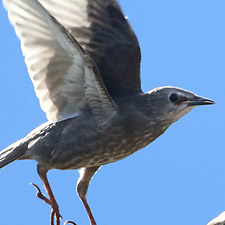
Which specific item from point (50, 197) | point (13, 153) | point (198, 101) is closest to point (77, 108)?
point (13, 153)

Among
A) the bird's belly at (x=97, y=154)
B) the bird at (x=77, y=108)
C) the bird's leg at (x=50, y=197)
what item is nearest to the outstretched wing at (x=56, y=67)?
the bird at (x=77, y=108)

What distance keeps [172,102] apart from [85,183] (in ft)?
4.57

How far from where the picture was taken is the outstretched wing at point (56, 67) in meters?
6.96

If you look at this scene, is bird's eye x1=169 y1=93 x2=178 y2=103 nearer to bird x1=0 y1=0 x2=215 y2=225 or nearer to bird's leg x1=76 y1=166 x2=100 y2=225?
bird x1=0 y1=0 x2=215 y2=225

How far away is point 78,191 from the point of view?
26.3ft

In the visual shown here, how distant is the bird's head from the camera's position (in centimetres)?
731

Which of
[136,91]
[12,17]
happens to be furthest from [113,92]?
[12,17]

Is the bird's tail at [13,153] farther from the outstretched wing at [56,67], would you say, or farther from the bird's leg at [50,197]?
the outstretched wing at [56,67]

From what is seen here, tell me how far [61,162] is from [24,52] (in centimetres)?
118

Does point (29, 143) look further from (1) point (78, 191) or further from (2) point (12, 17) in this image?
(2) point (12, 17)

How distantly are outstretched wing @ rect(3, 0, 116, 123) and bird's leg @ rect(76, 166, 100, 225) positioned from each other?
752mm

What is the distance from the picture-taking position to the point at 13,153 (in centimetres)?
771

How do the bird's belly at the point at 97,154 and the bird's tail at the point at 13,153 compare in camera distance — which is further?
the bird's tail at the point at 13,153

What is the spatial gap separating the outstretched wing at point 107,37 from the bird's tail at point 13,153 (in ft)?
3.67
